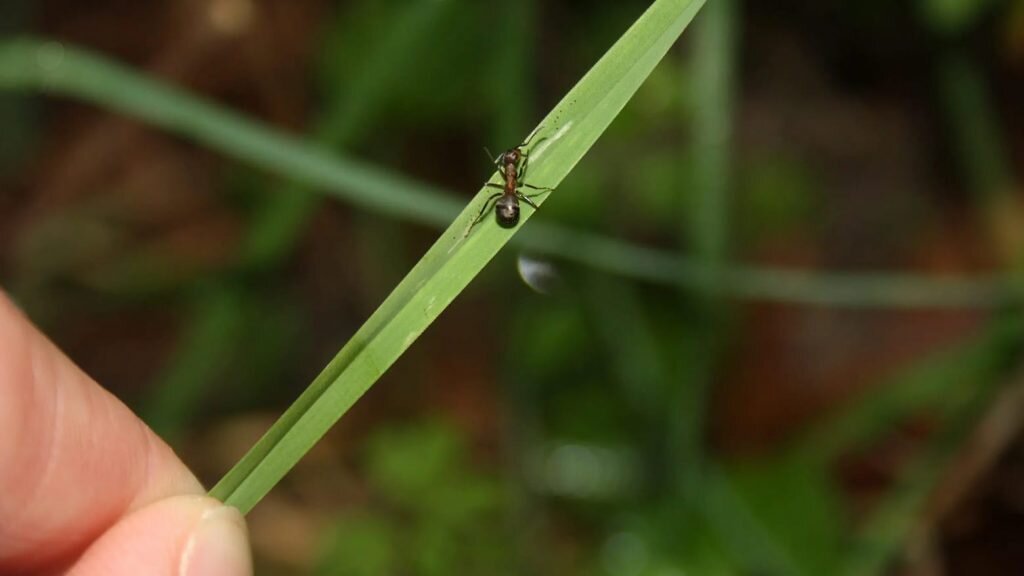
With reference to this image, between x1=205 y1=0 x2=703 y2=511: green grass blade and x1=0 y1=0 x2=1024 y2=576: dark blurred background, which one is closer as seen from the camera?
x1=205 y1=0 x2=703 y2=511: green grass blade

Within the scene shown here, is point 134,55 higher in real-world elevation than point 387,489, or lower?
higher

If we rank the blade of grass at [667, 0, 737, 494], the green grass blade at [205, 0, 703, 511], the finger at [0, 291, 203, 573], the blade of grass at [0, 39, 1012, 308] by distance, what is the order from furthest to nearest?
the blade of grass at [667, 0, 737, 494] < the blade of grass at [0, 39, 1012, 308] < the finger at [0, 291, 203, 573] < the green grass blade at [205, 0, 703, 511]

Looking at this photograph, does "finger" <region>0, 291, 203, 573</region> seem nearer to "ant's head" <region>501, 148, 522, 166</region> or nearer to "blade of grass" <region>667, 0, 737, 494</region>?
"ant's head" <region>501, 148, 522, 166</region>

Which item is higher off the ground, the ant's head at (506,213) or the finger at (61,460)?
the ant's head at (506,213)

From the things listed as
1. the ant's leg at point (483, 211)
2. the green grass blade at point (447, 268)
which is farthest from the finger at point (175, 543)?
the ant's leg at point (483, 211)

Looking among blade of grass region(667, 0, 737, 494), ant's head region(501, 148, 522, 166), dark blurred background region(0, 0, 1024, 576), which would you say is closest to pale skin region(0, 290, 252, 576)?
ant's head region(501, 148, 522, 166)

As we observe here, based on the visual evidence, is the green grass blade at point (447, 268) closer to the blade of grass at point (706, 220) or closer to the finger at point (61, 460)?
the finger at point (61, 460)

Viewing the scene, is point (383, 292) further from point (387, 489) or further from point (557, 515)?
point (557, 515)

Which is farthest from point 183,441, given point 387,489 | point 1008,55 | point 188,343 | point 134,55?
point 1008,55
